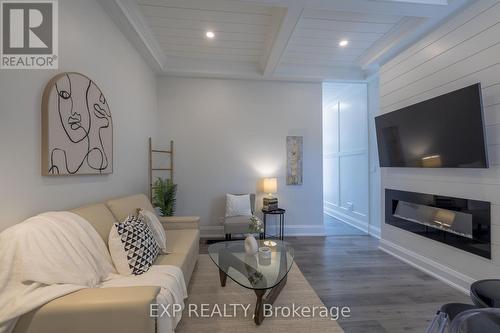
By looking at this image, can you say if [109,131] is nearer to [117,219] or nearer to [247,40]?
[117,219]

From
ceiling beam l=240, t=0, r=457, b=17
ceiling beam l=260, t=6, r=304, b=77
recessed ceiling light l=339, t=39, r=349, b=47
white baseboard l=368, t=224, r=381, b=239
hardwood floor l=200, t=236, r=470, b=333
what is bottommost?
hardwood floor l=200, t=236, r=470, b=333

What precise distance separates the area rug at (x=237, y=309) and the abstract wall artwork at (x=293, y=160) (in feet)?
6.39

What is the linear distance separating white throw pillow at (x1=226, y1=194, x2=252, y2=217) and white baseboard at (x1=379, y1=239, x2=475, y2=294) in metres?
2.18

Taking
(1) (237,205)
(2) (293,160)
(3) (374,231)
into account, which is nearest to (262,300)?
(1) (237,205)

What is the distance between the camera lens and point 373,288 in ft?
8.18

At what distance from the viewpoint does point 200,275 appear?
9.02ft

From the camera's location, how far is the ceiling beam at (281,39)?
8.17ft

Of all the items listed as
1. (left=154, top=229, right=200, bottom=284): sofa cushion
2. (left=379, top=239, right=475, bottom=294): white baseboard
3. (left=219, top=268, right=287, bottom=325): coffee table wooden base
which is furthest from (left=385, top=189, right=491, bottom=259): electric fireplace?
(left=154, top=229, right=200, bottom=284): sofa cushion

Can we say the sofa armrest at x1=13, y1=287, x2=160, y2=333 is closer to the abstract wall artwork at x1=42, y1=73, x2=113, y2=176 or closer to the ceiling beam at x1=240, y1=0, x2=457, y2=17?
the abstract wall artwork at x1=42, y1=73, x2=113, y2=176

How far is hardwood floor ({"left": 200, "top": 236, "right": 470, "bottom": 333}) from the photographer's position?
198 centimetres

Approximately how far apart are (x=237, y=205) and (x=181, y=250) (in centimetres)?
170

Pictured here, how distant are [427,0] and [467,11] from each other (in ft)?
1.43

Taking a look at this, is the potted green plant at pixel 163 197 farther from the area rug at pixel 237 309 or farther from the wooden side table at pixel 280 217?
the wooden side table at pixel 280 217

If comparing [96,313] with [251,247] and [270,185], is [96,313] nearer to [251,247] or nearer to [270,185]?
[251,247]
